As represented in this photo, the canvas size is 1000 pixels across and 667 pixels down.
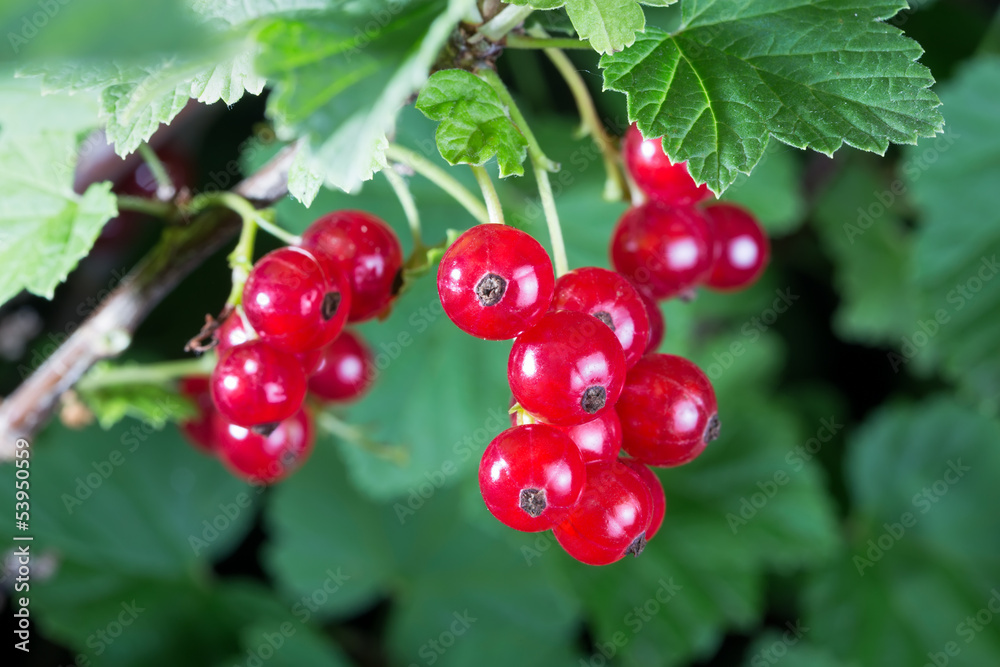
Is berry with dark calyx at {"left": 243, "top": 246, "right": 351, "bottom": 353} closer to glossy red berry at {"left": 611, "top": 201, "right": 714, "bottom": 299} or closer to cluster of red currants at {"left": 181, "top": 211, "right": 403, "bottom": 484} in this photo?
Answer: cluster of red currants at {"left": 181, "top": 211, "right": 403, "bottom": 484}

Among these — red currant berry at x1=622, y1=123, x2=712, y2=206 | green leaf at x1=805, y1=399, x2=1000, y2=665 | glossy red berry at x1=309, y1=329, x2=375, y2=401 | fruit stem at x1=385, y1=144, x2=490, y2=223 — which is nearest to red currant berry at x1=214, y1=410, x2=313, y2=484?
glossy red berry at x1=309, y1=329, x2=375, y2=401

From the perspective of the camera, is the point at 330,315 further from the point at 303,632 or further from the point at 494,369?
the point at 303,632

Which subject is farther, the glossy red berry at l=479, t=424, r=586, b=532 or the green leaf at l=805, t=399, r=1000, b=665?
the green leaf at l=805, t=399, r=1000, b=665

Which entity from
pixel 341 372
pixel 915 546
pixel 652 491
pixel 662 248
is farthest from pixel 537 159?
pixel 915 546

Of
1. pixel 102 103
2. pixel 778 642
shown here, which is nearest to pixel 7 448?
pixel 102 103

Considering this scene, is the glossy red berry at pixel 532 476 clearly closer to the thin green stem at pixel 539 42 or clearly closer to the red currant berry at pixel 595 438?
the red currant berry at pixel 595 438
